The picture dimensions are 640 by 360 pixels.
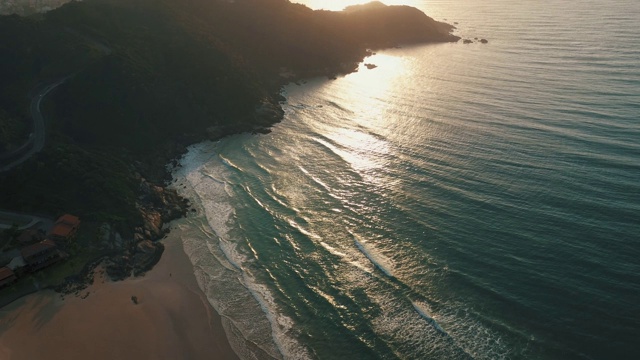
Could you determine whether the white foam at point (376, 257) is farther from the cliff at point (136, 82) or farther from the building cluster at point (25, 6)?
the building cluster at point (25, 6)

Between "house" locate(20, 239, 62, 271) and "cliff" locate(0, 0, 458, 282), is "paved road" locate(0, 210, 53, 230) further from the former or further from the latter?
"house" locate(20, 239, 62, 271)

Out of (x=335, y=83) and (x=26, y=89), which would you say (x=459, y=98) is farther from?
(x=26, y=89)

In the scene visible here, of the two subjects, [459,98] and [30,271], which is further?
[459,98]

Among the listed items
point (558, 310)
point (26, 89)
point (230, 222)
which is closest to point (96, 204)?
point (230, 222)

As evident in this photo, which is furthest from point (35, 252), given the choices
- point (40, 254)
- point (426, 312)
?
point (426, 312)

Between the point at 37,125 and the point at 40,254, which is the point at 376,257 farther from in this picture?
the point at 37,125

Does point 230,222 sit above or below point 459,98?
below

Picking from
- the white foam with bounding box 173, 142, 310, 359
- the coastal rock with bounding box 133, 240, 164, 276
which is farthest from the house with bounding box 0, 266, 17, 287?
the white foam with bounding box 173, 142, 310, 359
